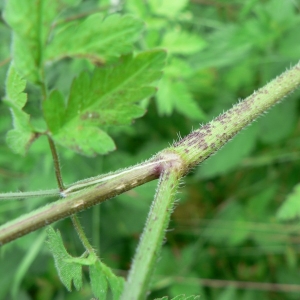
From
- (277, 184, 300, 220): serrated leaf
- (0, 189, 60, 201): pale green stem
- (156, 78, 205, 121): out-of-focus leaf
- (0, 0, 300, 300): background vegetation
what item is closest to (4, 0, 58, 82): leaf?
(0, 189, 60, 201): pale green stem

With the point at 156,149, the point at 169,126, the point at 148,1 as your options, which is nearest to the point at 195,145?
the point at 148,1

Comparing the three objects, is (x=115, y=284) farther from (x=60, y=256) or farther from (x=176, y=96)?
(x=176, y=96)

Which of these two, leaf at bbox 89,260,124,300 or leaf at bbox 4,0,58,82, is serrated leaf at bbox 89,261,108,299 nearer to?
leaf at bbox 89,260,124,300

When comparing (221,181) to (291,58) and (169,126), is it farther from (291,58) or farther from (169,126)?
(291,58)

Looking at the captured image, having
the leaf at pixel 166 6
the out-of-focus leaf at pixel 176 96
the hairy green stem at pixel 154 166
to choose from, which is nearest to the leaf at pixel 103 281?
the hairy green stem at pixel 154 166

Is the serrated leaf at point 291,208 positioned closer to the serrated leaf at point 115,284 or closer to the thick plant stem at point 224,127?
the thick plant stem at point 224,127

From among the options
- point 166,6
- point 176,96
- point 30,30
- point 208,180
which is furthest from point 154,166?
point 208,180
